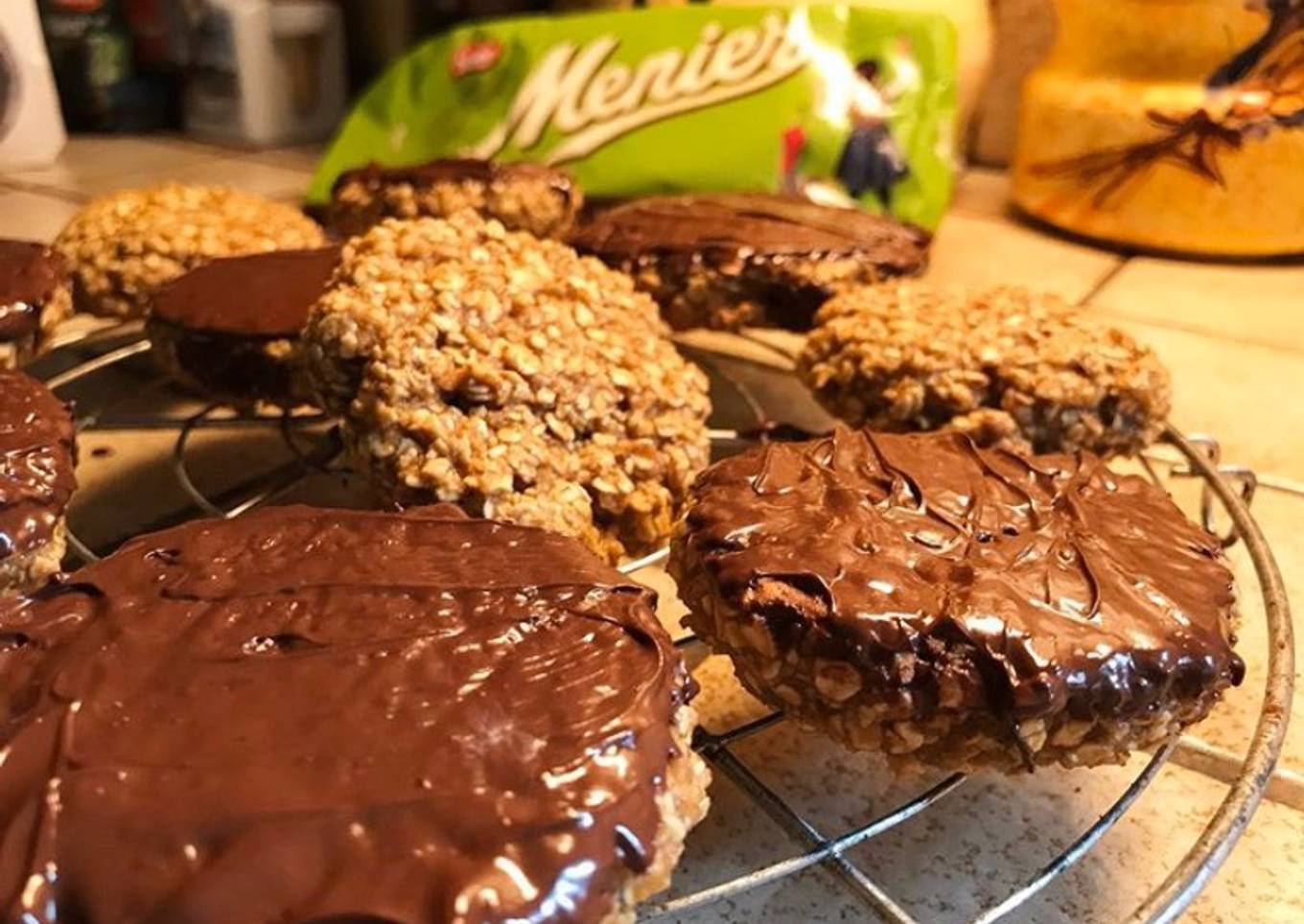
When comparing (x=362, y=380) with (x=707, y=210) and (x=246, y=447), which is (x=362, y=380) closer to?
(x=246, y=447)

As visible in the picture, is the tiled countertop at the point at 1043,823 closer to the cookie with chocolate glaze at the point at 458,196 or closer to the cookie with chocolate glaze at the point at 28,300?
the cookie with chocolate glaze at the point at 28,300

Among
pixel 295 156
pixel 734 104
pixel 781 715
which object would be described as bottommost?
pixel 295 156

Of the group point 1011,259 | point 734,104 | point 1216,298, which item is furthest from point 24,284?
point 1216,298

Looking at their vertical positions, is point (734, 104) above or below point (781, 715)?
above

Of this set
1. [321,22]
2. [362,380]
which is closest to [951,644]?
[362,380]

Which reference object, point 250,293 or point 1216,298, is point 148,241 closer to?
point 250,293

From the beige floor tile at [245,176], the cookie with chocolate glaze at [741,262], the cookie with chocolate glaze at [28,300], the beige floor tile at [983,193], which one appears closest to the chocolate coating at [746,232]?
the cookie with chocolate glaze at [741,262]
